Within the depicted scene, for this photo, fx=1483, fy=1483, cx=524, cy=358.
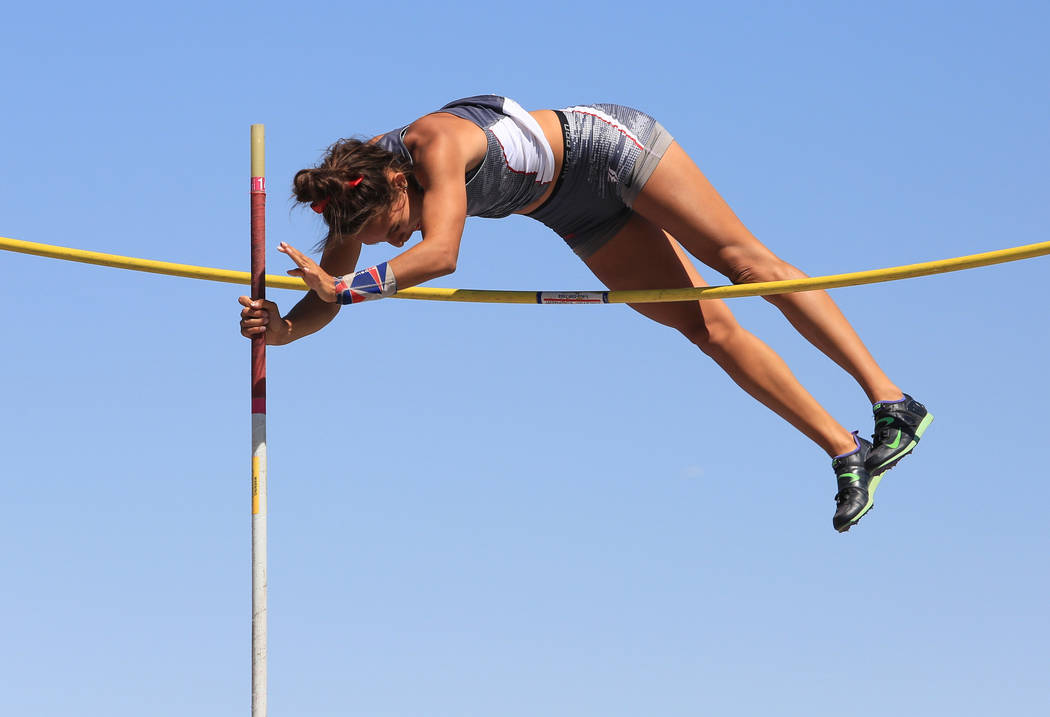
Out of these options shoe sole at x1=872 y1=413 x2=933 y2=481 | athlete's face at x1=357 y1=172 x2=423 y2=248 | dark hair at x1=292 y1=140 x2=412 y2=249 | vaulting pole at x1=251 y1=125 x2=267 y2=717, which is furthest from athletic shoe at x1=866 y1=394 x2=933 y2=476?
vaulting pole at x1=251 y1=125 x2=267 y2=717

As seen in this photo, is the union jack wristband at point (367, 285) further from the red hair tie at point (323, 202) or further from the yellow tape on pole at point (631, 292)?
the yellow tape on pole at point (631, 292)

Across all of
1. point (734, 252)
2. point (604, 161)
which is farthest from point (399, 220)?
point (734, 252)

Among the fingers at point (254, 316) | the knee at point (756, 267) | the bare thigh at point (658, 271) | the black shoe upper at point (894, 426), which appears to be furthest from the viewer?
the bare thigh at point (658, 271)

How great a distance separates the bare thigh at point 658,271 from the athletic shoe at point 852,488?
81 cm

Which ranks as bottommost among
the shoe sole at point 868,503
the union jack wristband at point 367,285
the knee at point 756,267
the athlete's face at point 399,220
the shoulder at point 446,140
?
the shoe sole at point 868,503

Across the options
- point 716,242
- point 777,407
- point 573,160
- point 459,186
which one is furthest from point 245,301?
point 777,407

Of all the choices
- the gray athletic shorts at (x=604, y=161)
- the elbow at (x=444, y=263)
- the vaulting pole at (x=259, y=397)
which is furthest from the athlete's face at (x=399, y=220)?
the gray athletic shorts at (x=604, y=161)

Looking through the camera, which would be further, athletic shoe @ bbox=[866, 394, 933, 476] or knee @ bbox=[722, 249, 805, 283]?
athletic shoe @ bbox=[866, 394, 933, 476]

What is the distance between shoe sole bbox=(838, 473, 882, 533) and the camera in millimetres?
6629

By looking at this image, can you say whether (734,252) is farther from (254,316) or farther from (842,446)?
(254,316)

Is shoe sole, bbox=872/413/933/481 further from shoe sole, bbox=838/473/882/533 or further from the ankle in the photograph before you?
the ankle

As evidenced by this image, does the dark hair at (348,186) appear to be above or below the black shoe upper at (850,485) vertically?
above

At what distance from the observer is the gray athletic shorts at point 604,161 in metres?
6.40

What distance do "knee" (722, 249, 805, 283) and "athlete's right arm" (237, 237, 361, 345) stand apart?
5.45 ft
